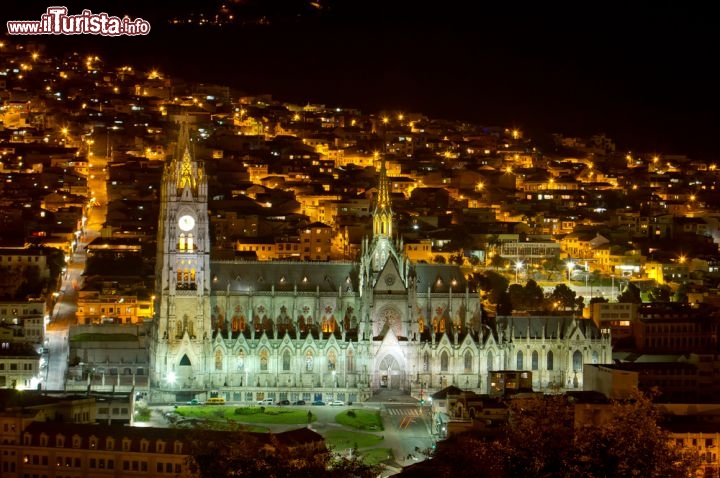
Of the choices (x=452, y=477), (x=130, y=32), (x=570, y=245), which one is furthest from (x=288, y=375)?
(x=130, y=32)

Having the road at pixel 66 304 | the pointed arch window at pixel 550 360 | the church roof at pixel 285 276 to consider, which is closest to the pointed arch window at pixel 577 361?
the pointed arch window at pixel 550 360

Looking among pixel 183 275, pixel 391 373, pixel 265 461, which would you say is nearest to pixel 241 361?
pixel 183 275

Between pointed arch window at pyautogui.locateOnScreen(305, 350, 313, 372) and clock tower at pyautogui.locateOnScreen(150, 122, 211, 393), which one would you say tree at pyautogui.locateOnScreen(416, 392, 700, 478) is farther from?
clock tower at pyautogui.locateOnScreen(150, 122, 211, 393)

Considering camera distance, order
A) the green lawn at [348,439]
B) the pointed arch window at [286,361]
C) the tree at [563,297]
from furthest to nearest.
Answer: the tree at [563,297], the pointed arch window at [286,361], the green lawn at [348,439]

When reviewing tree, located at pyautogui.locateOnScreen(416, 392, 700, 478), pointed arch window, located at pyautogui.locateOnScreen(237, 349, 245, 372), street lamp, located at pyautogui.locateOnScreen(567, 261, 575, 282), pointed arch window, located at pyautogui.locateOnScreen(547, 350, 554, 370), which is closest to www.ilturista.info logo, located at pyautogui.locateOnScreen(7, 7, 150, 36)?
street lamp, located at pyautogui.locateOnScreen(567, 261, 575, 282)

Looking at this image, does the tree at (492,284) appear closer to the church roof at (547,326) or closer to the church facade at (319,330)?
the church facade at (319,330)

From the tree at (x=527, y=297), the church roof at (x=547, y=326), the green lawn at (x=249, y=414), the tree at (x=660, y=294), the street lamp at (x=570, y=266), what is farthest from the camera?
the street lamp at (x=570, y=266)

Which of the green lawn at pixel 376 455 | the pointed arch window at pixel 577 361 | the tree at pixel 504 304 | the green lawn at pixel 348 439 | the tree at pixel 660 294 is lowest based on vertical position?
the green lawn at pixel 376 455
